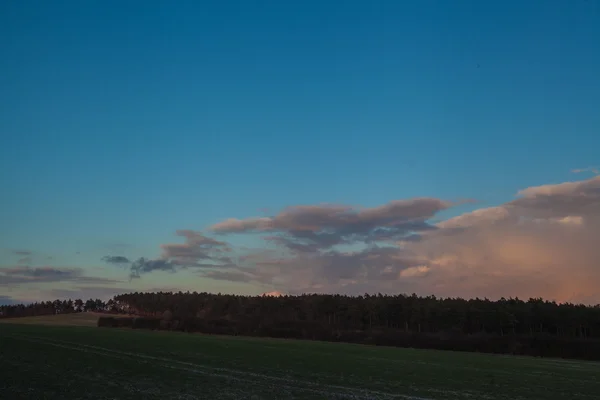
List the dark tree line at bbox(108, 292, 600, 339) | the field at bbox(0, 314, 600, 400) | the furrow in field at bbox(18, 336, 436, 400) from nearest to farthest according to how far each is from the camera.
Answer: the field at bbox(0, 314, 600, 400) < the furrow in field at bbox(18, 336, 436, 400) < the dark tree line at bbox(108, 292, 600, 339)

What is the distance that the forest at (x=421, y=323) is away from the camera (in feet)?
282

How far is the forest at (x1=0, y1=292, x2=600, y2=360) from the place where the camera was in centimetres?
8581

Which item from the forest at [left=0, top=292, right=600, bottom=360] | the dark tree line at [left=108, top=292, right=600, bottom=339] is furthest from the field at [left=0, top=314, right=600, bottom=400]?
the dark tree line at [left=108, top=292, right=600, bottom=339]

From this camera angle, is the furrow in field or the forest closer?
the furrow in field

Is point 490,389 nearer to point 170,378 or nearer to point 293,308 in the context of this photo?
point 170,378

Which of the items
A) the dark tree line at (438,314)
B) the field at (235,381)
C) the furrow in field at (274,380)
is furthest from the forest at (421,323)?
the furrow in field at (274,380)

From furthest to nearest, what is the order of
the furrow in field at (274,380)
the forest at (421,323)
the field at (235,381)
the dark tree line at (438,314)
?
the dark tree line at (438,314) < the forest at (421,323) < the furrow in field at (274,380) < the field at (235,381)

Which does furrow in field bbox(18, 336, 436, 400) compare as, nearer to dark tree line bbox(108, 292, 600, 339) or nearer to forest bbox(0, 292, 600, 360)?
forest bbox(0, 292, 600, 360)

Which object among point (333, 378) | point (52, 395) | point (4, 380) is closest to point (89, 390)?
point (52, 395)

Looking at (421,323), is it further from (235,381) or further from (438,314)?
(235,381)

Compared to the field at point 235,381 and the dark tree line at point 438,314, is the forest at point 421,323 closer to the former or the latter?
the dark tree line at point 438,314

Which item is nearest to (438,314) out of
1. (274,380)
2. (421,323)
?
(421,323)

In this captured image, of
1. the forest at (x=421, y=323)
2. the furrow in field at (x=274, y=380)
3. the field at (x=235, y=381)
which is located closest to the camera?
the field at (x=235, y=381)

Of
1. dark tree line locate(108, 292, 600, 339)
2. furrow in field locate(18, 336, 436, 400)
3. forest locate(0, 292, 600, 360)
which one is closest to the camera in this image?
furrow in field locate(18, 336, 436, 400)
